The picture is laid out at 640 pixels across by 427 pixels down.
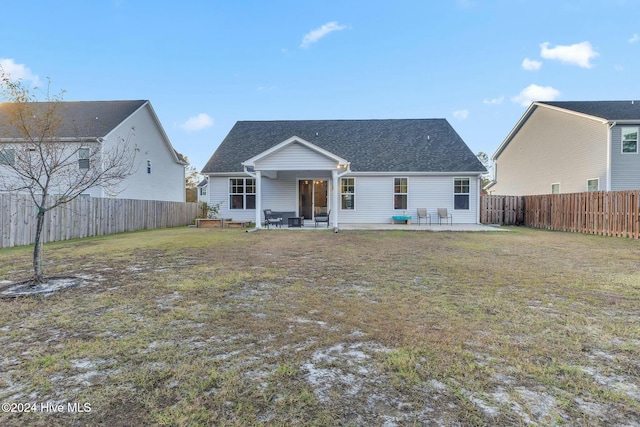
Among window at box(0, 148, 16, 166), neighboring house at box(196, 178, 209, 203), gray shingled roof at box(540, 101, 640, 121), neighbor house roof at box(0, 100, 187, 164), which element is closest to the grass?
window at box(0, 148, 16, 166)

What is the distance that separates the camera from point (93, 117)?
61.1 ft

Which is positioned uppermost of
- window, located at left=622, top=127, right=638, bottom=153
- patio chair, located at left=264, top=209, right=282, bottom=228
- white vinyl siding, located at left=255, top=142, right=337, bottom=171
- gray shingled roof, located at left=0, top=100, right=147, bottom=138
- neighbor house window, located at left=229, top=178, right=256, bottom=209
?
gray shingled roof, located at left=0, top=100, right=147, bottom=138

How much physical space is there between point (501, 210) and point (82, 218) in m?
20.6

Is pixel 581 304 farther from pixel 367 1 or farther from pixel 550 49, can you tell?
pixel 550 49

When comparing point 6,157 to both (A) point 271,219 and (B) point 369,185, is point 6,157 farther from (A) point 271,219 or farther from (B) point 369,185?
(B) point 369,185

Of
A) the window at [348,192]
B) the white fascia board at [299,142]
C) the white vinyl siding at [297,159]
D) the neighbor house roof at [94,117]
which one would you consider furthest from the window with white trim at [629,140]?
the neighbor house roof at [94,117]

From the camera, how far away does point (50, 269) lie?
5980 mm

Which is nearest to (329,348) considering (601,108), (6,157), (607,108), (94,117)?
(6,157)

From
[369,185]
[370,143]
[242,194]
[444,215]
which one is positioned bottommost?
[444,215]

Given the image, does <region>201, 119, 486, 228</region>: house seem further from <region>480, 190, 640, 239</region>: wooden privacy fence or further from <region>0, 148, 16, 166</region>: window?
<region>0, 148, 16, 166</region>: window

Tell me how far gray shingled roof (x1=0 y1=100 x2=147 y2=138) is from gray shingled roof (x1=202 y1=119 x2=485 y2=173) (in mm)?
5923

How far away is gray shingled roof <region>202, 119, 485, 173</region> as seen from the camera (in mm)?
16875

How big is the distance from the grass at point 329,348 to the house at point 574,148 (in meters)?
14.6

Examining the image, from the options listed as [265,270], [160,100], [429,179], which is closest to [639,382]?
[265,270]
